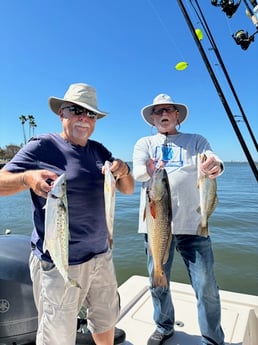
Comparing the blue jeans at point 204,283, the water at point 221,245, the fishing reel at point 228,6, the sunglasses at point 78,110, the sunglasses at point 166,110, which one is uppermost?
the fishing reel at point 228,6

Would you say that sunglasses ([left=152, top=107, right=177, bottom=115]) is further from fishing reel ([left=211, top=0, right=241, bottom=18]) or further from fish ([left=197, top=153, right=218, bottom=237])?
fishing reel ([left=211, top=0, right=241, bottom=18])

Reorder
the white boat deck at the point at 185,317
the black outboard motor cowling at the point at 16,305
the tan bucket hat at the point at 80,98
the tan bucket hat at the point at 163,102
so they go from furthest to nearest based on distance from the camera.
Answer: the white boat deck at the point at 185,317 → the tan bucket hat at the point at 163,102 → the black outboard motor cowling at the point at 16,305 → the tan bucket hat at the point at 80,98

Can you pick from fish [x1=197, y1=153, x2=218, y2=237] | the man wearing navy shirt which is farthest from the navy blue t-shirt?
fish [x1=197, y1=153, x2=218, y2=237]

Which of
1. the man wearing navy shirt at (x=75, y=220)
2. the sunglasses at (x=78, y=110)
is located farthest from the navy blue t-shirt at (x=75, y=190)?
the sunglasses at (x=78, y=110)

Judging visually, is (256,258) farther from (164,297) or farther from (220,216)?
(164,297)

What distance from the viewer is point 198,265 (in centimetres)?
232

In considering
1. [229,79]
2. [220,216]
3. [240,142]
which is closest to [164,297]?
[240,142]

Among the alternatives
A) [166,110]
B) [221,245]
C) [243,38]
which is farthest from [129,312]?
[221,245]

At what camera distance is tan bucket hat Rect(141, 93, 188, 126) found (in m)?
2.50

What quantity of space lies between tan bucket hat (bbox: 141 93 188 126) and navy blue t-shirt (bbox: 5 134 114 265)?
0.83m

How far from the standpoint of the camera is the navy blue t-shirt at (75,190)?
1.93 meters

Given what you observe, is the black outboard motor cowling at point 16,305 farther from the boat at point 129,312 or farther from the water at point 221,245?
the water at point 221,245

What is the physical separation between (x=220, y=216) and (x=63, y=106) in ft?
38.6

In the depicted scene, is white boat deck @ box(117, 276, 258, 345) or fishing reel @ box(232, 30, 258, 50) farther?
fishing reel @ box(232, 30, 258, 50)
